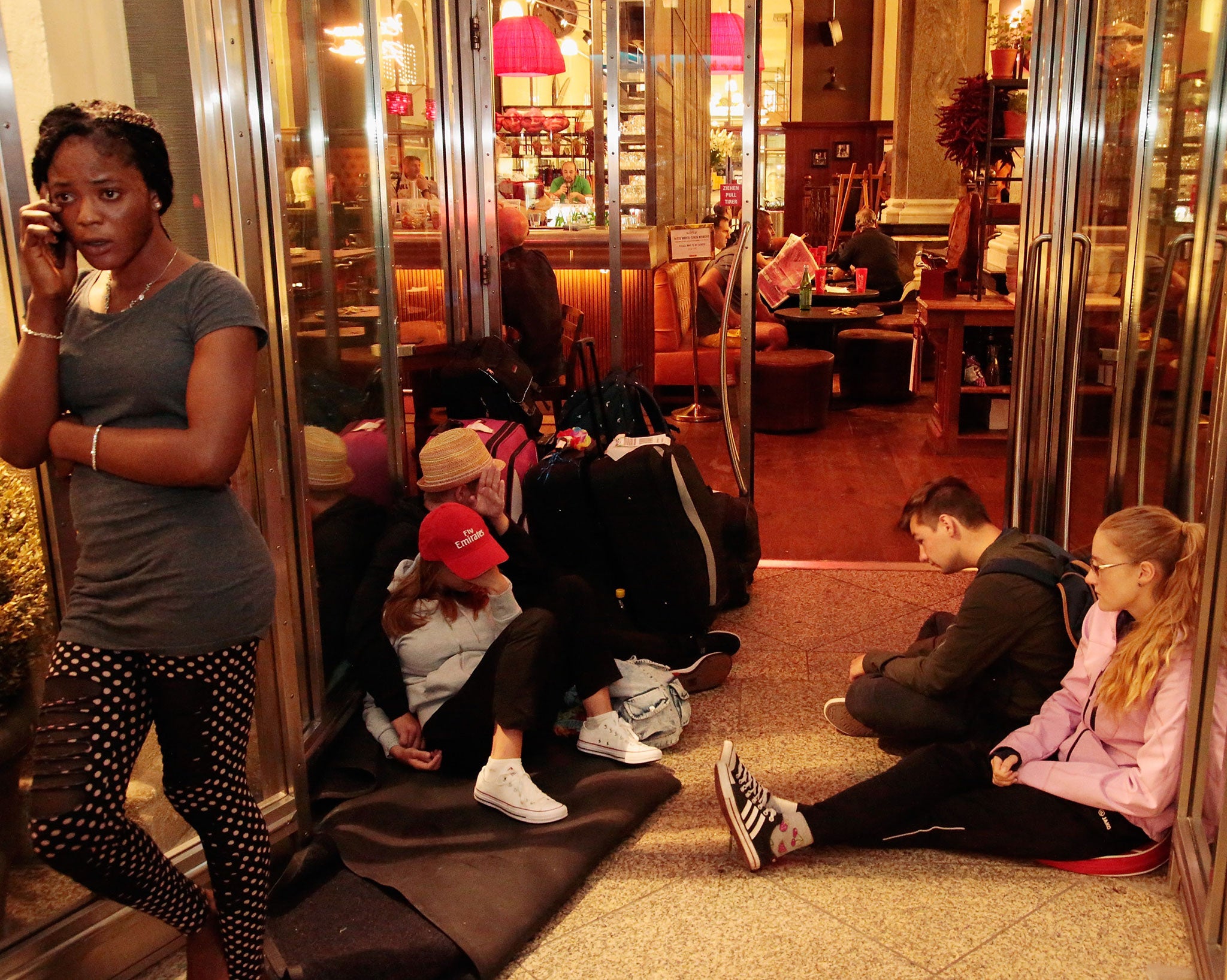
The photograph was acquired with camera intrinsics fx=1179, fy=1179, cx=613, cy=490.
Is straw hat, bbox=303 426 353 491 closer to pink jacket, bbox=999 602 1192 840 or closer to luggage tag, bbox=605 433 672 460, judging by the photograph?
luggage tag, bbox=605 433 672 460

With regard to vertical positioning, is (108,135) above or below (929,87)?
below

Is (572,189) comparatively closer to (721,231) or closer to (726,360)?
(721,231)

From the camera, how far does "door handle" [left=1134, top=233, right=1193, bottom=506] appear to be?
301cm

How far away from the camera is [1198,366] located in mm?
2926

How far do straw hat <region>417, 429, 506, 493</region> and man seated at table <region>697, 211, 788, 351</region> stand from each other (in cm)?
146

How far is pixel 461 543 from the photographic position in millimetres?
2805

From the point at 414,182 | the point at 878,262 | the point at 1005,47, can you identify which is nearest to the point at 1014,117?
the point at 1005,47

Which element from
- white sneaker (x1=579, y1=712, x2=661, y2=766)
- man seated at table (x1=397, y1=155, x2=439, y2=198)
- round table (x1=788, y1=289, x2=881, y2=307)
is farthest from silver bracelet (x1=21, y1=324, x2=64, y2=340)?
round table (x1=788, y1=289, x2=881, y2=307)

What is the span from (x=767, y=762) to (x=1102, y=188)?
200 centimetres

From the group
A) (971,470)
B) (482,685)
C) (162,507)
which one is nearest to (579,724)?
(482,685)

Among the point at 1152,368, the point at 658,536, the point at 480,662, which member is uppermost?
the point at 1152,368

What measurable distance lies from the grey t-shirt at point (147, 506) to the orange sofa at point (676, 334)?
5273 mm

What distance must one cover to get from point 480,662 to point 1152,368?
1977mm

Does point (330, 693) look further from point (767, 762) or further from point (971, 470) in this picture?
point (971, 470)
